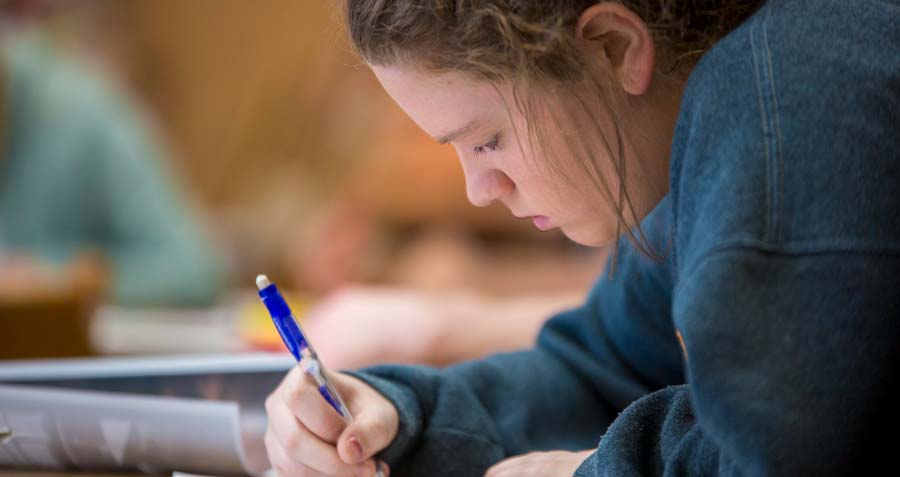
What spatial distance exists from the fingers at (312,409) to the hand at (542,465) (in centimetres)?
9

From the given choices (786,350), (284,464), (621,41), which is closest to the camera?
(786,350)

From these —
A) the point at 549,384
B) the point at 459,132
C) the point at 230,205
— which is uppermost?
the point at 459,132

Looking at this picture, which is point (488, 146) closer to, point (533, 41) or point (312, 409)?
point (533, 41)

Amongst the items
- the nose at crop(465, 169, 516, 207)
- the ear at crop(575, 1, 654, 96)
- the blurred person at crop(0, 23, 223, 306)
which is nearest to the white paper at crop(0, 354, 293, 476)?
the nose at crop(465, 169, 516, 207)

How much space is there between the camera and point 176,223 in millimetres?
1884

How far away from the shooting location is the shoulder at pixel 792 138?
41 cm

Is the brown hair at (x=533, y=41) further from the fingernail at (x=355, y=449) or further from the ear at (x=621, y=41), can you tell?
the fingernail at (x=355, y=449)

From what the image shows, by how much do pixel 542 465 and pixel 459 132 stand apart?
0.62ft

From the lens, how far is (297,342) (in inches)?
22.4

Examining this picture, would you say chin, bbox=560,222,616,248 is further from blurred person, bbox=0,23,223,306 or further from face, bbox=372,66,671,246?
blurred person, bbox=0,23,223,306

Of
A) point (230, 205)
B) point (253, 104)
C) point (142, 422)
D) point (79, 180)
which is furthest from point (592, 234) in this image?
point (230, 205)

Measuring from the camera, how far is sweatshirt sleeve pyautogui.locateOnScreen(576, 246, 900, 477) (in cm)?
40

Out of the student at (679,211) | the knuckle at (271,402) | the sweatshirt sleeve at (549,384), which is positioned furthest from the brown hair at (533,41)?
the knuckle at (271,402)

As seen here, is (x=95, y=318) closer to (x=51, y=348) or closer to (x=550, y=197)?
(x=51, y=348)
